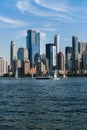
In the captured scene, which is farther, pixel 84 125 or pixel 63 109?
pixel 63 109

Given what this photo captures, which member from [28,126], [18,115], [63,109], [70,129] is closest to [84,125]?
[70,129]

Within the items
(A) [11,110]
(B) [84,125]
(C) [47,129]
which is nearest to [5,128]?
(C) [47,129]

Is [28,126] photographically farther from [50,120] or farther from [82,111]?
[82,111]

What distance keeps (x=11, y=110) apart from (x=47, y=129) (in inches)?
749

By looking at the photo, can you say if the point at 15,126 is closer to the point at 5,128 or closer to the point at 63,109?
the point at 5,128

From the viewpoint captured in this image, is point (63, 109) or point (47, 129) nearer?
point (47, 129)

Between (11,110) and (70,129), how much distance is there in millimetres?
19497

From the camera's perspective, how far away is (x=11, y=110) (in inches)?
2527

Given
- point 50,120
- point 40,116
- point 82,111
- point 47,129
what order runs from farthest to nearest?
1. point 82,111
2. point 40,116
3. point 50,120
4. point 47,129

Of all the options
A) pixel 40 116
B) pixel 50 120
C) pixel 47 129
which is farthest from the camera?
pixel 40 116

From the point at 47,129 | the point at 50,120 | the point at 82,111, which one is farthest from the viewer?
the point at 82,111

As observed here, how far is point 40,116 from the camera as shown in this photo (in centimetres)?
5669

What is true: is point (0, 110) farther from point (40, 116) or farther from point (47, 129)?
point (47, 129)

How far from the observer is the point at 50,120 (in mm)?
52906
